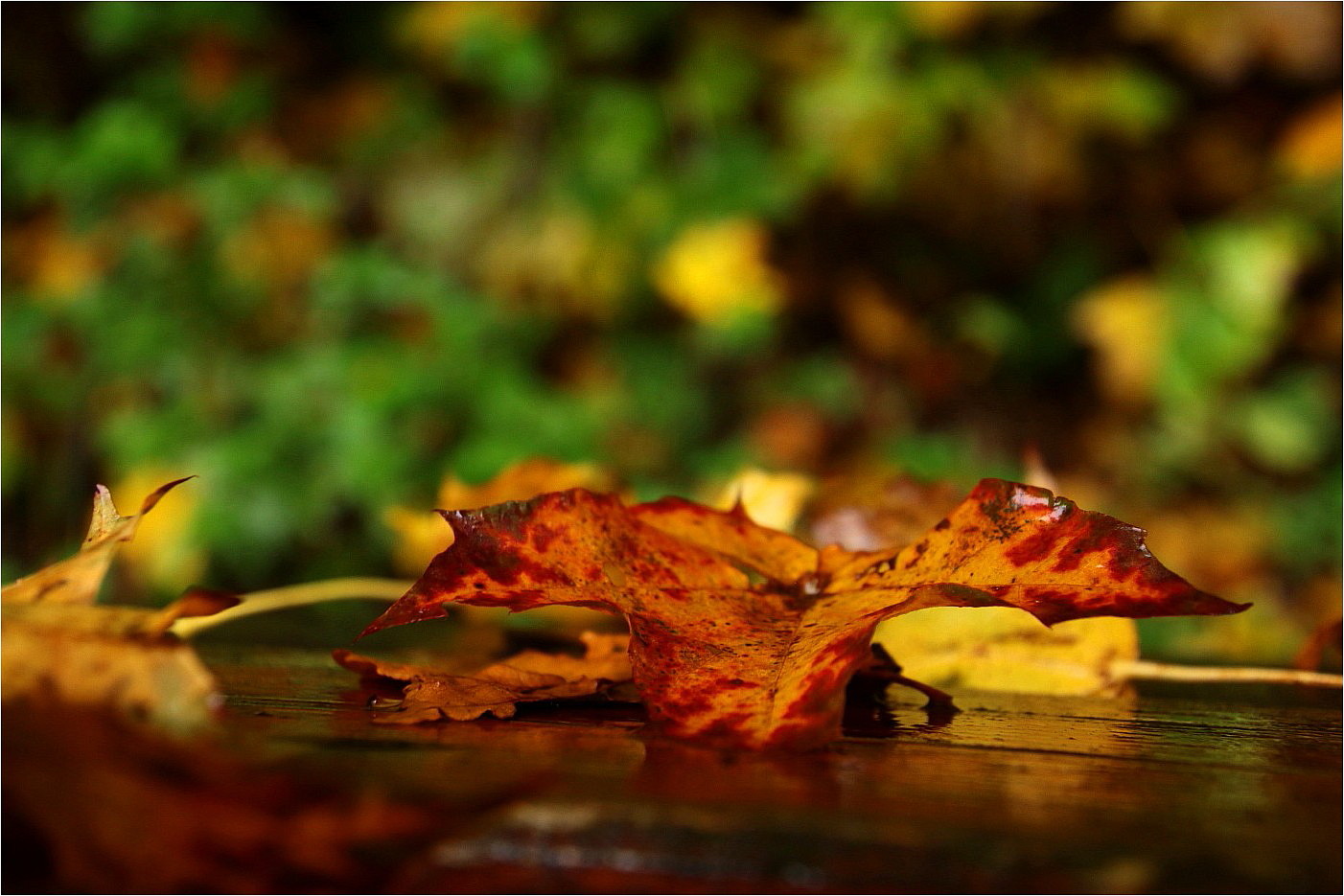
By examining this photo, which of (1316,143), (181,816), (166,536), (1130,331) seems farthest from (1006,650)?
(1316,143)

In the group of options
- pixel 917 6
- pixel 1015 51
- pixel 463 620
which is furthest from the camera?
pixel 1015 51

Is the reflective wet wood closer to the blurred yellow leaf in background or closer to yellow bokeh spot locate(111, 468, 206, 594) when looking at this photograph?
yellow bokeh spot locate(111, 468, 206, 594)

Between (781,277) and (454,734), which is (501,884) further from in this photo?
(781,277)

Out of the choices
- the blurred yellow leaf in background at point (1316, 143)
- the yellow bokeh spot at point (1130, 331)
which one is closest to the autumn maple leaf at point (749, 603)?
the yellow bokeh spot at point (1130, 331)

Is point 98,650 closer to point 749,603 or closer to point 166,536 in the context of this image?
point 749,603

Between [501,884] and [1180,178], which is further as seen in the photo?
[1180,178]

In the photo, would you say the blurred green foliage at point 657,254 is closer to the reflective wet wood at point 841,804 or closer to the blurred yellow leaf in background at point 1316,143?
the blurred yellow leaf in background at point 1316,143

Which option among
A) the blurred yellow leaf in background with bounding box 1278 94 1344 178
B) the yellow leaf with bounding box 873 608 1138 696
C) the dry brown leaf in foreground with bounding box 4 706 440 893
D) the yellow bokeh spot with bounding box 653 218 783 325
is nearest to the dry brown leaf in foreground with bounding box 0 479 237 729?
the dry brown leaf in foreground with bounding box 4 706 440 893

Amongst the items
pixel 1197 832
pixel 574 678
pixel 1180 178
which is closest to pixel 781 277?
pixel 1180 178
